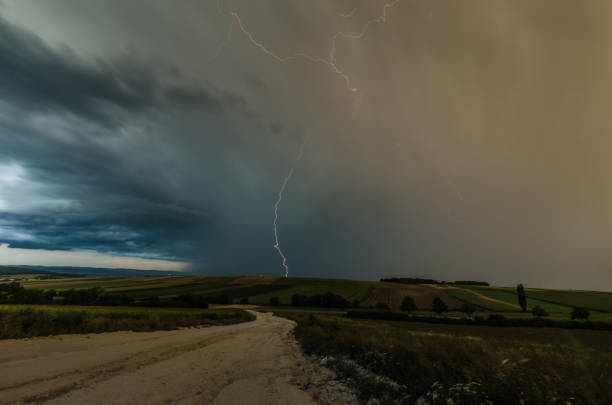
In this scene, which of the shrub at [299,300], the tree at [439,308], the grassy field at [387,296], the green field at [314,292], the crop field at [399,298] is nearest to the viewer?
the tree at [439,308]

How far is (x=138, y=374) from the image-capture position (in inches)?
386

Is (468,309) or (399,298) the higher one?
(468,309)

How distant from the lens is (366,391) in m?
8.53

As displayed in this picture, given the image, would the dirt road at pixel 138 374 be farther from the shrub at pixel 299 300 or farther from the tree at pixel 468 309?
the shrub at pixel 299 300

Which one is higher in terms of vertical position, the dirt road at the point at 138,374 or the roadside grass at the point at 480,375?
the roadside grass at the point at 480,375

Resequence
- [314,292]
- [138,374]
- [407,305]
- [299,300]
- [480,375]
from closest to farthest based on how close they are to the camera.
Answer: [480,375], [138,374], [407,305], [299,300], [314,292]

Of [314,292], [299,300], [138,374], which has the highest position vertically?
[138,374]

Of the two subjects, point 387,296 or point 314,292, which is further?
point 314,292

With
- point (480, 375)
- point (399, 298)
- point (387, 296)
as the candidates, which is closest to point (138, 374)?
point (480, 375)

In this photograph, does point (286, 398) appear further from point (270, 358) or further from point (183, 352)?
point (183, 352)

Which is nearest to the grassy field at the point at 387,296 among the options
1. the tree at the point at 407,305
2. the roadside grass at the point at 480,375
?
the tree at the point at 407,305

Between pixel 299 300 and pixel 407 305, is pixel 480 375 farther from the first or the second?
pixel 299 300

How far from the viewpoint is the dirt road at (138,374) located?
7.38 m

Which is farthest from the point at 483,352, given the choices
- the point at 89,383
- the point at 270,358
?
the point at 89,383
